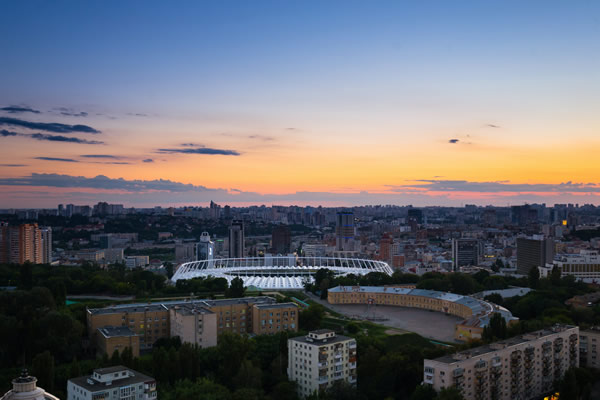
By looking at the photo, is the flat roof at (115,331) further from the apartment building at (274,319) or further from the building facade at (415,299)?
the building facade at (415,299)

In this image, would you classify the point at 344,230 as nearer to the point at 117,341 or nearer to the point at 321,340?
the point at 117,341

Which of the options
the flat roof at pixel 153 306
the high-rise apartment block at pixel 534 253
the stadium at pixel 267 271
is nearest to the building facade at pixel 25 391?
the flat roof at pixel 153 306

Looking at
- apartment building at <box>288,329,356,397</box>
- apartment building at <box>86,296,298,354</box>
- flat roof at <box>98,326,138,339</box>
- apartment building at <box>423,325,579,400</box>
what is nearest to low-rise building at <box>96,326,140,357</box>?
flat roof at <box>98,326,138,339</box>

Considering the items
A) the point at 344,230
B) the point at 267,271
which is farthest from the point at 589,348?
the point at 344,230

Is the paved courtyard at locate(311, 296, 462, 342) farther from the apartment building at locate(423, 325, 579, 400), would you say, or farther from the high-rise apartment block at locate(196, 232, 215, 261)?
the high-rise apartment block at locate(196, 232, 215, 261)

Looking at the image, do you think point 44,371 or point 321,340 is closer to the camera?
point 44,371

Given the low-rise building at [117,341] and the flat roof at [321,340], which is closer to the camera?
the flat roof at [321,340]

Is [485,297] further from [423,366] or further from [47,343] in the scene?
[47,343]
